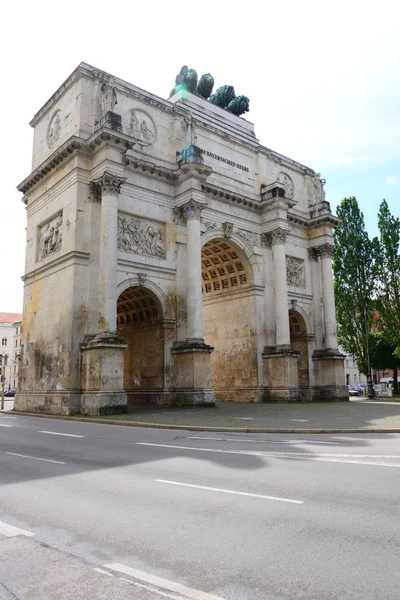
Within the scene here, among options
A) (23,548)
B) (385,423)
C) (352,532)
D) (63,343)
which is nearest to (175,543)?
(23,548)

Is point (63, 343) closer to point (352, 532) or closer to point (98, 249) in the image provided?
point (98, 249)

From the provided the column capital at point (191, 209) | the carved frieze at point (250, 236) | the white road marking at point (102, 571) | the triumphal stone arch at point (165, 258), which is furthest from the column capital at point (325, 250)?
the white road marking at point (102, 571)

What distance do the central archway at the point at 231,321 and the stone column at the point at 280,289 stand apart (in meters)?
1.55

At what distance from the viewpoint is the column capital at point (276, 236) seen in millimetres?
33031

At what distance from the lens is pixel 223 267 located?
34.3m

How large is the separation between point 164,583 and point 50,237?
25420mm

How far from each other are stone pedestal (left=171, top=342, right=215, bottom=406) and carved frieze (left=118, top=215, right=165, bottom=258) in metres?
5.52

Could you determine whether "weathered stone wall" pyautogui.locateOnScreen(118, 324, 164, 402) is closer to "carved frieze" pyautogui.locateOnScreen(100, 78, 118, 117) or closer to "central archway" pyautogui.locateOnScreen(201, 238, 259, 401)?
"central archway" pyautogui.locateOnScreen(201, 238, 259, 401)

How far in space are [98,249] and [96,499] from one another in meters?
19.4

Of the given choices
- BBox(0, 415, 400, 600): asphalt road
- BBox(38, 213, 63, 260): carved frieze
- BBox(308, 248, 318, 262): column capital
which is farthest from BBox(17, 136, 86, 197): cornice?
BBox(308, 248, 318, 262): column capital

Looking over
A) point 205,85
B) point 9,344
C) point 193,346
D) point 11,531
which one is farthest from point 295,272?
point 9,344

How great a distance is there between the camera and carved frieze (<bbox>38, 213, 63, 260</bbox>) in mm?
26328

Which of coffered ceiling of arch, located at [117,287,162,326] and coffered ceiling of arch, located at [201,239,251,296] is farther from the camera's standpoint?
coffered ceiling of arch, located at [201,239,251,296]

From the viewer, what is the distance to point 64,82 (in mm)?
27453
